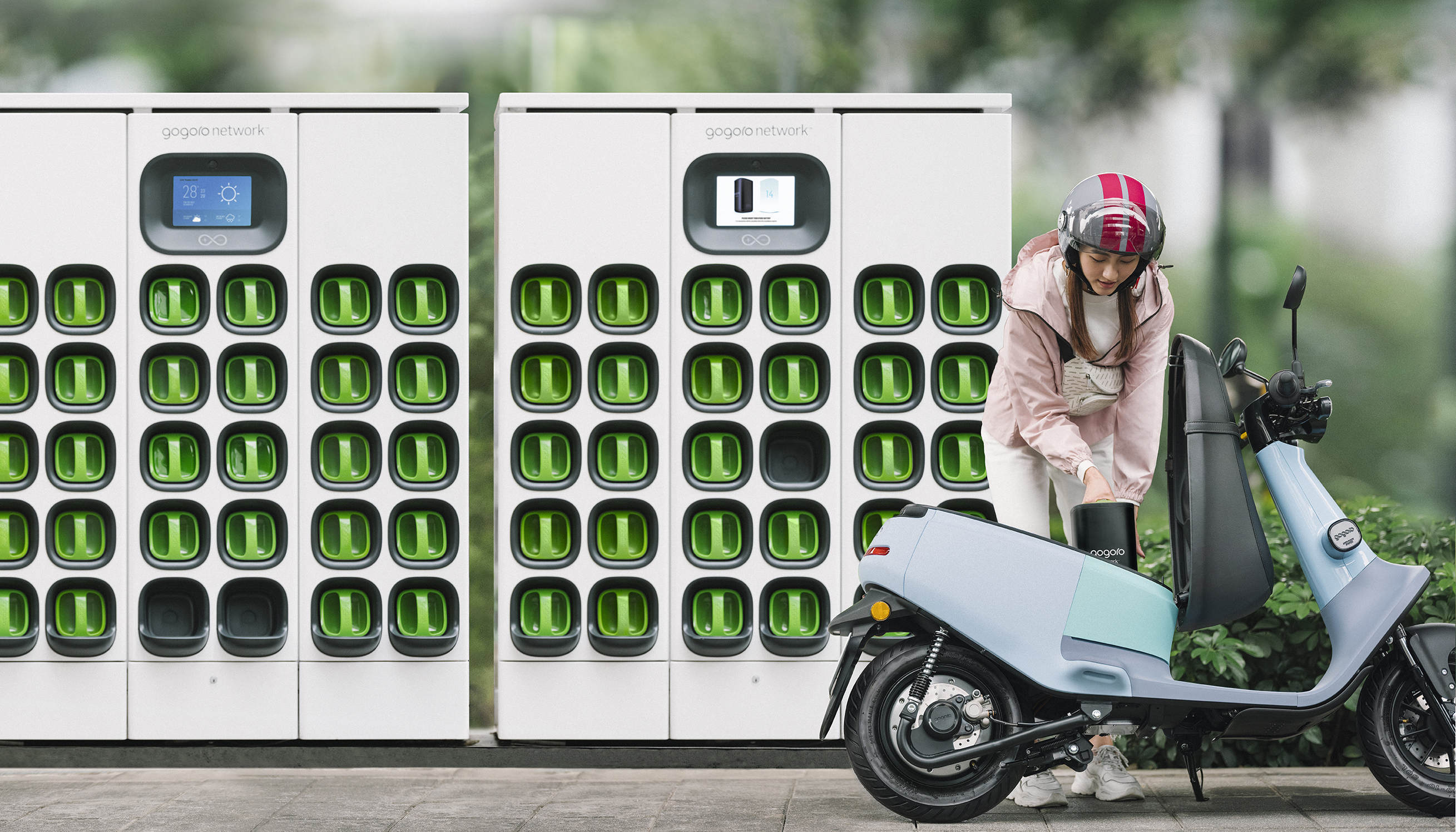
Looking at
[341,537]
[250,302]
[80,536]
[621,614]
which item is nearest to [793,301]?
[621,614]

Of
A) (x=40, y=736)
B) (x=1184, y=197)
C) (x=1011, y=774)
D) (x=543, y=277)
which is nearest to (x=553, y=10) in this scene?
(x=543, y=277)

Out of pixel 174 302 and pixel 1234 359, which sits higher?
pixel 174 302

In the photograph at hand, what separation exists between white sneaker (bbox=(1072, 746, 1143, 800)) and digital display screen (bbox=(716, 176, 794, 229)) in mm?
1968

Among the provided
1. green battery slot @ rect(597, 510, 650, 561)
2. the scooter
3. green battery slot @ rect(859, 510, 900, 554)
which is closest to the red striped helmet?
the scooter

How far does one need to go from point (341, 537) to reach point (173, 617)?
68 cm

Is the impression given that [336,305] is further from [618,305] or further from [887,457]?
[887,457]

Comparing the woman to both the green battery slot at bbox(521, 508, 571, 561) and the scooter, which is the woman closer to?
the scooter

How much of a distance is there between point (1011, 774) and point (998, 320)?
5.22ft

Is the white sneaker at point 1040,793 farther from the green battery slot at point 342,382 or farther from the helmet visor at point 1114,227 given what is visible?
the green battery slot at point 342,382

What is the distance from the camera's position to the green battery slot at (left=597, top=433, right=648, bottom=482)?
4.34 m

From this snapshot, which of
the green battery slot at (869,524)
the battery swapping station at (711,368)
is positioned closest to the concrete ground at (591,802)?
the battery swapping station at (711,368)

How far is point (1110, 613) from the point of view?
3379 mm

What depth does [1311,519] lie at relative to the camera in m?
3.48

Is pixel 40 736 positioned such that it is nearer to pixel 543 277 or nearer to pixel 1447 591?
pixel 543 277
